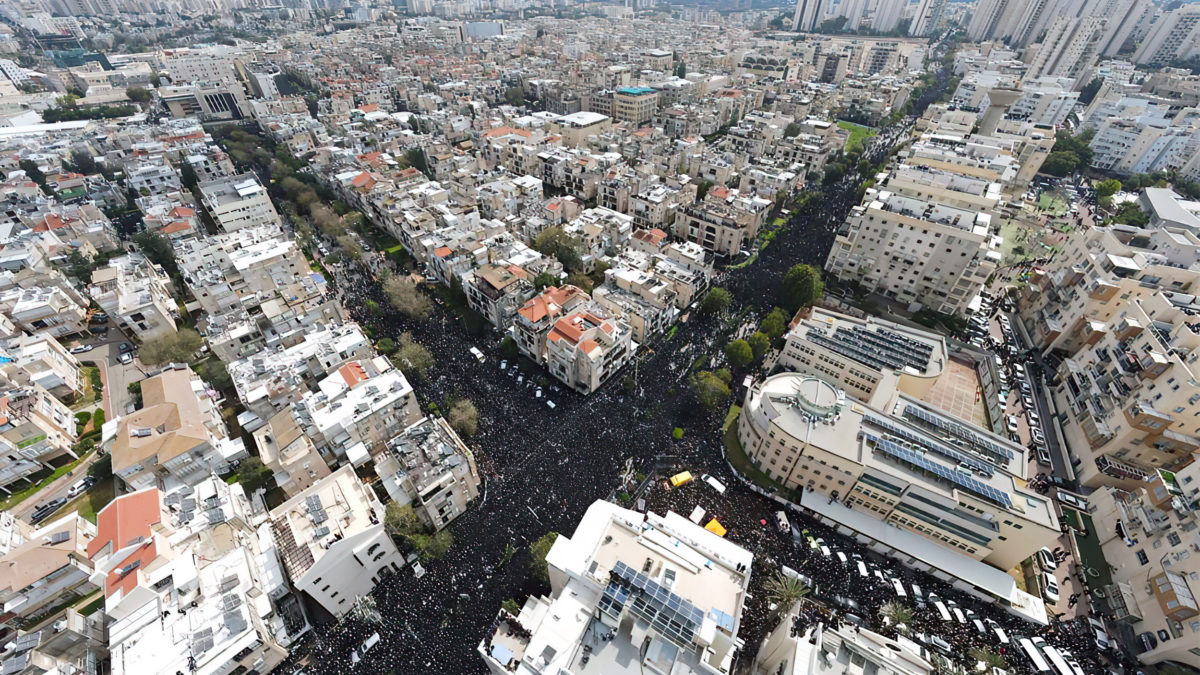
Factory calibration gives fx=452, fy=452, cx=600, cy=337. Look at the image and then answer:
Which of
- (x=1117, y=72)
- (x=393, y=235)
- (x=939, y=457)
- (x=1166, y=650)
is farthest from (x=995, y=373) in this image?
(x=1117, y=72)

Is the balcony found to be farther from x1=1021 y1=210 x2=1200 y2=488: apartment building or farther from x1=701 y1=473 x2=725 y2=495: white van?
x1=701 y1=473 x2=725 y2=495: white van

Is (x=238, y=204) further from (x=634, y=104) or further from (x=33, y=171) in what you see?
(x=634, y=104)

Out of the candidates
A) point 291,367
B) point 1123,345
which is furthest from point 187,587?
point 1123,345

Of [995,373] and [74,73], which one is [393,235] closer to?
[995,373]

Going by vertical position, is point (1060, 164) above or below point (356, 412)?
above

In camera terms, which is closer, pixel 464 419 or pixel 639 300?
pixel 464 419

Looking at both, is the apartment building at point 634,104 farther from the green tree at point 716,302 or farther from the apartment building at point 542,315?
the apartment building at point 542,315

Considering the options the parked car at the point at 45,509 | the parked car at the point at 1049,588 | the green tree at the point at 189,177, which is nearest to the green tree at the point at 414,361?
the parked car at the point at 45,509
